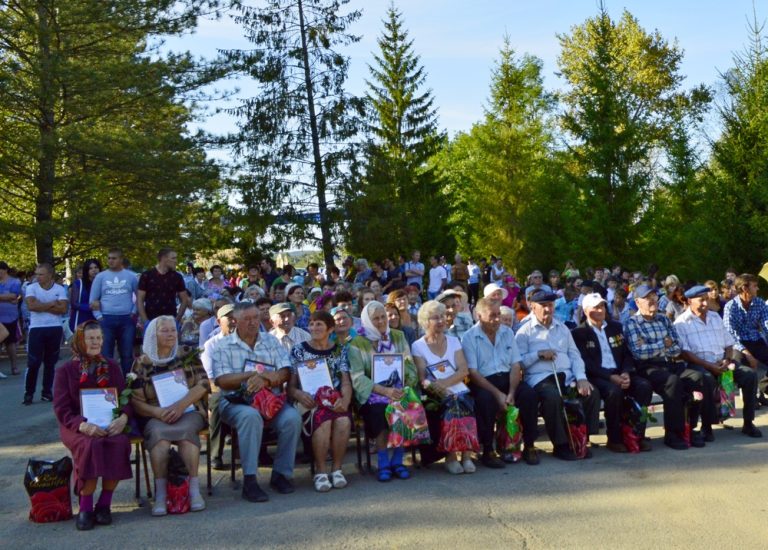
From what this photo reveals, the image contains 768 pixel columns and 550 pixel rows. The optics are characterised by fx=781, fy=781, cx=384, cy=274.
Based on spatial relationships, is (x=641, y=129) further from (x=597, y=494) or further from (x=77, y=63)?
(x=597, y=494)

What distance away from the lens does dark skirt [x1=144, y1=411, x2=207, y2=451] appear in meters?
5.79

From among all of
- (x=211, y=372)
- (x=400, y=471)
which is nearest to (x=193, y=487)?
(x=211, y=372)

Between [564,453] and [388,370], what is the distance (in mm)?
1786

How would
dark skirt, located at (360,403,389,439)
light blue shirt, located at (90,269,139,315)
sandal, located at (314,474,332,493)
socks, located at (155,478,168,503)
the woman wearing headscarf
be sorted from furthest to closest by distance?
the woman wearing headscarf
light blue shirt, located at (90,269,139,315)
dark skirt, located at (360,403,389,439)
sandal, located at (314,474,332,493)
socks, located at (155,478,168,503)

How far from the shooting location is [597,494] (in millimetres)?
5863

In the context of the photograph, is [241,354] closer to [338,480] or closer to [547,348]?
[338,480]

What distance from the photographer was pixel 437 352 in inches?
282

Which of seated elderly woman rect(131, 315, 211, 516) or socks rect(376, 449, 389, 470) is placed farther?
socks rect(376, 449, 389, 470)

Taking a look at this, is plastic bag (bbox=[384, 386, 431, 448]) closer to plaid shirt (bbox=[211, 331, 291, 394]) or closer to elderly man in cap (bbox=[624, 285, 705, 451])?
plaid shirt (bbox=[211, 331, 291, 394])

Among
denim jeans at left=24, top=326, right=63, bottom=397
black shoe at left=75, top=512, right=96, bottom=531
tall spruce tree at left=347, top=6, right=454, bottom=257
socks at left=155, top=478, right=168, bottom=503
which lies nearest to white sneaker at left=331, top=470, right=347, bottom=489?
socks at left=155, top=478, right=168, bottom=503

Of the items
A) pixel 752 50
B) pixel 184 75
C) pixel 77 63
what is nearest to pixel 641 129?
pixel 752 50

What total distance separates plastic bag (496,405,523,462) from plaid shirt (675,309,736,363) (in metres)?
2.35

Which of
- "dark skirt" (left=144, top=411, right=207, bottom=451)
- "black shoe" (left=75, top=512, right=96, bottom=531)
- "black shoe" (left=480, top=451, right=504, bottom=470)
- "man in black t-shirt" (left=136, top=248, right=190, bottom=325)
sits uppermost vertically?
"man in black t-shirt" (left=136, top=248, right=190, bottom=325)

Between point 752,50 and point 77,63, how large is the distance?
17.2m
